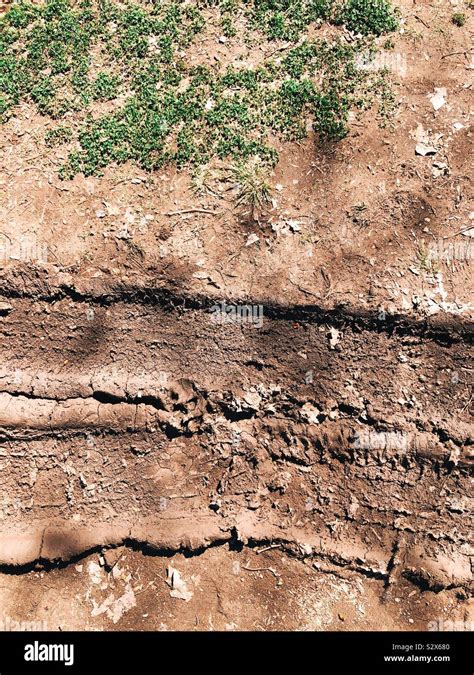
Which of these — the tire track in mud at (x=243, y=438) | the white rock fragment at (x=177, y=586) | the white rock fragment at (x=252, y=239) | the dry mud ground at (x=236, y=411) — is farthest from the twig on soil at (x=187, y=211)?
the white rock fragment at (x=177, y=586)

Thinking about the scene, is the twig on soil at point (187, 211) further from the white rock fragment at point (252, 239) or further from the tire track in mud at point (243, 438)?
the tire track in mud at point (243, 438)

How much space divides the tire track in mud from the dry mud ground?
2cm

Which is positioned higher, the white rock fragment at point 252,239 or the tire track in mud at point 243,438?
the white rock fragment at point 252,239

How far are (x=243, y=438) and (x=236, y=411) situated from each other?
0.91 ft

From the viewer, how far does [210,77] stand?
18.6 ft

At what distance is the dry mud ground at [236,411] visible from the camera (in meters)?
4.96

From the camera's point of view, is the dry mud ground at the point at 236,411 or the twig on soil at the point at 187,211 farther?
the twig on soil at the point at 187,211

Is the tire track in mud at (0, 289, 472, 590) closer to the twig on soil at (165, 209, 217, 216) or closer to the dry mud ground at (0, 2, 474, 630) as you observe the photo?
the dry mud ground at (0, 2, 474, 630)

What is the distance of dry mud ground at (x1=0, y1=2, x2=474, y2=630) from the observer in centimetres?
496

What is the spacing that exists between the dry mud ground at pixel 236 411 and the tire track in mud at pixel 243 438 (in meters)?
0.02

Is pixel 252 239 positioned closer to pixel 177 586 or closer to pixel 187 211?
pixel 187 211

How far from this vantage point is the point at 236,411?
201 inches

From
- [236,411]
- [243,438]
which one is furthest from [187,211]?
[243,438]

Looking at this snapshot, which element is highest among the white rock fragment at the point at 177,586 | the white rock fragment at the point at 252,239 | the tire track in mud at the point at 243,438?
the white rock fragment at the point at 252,239
